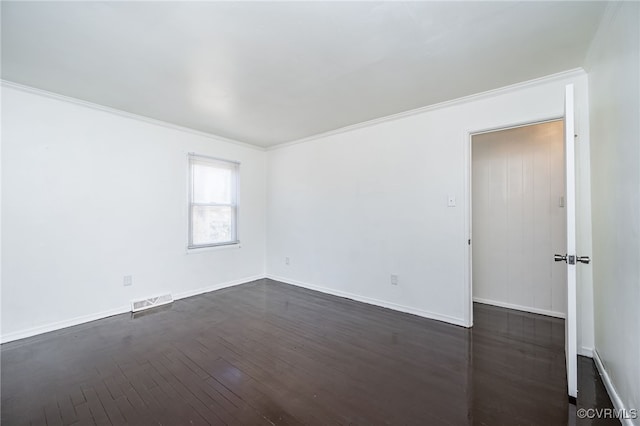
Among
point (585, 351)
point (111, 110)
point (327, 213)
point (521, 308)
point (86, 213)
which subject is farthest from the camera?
point (327, 213)

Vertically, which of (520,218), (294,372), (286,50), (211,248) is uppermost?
(286,50)

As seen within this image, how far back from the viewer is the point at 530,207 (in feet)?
11.1

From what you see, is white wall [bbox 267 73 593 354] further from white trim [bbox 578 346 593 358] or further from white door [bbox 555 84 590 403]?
white door [bbox 555 84 590 403]

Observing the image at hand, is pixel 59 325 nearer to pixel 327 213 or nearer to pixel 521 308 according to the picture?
pixel 327 213

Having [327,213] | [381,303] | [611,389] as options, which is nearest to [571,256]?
[611,389]

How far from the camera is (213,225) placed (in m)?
4.49

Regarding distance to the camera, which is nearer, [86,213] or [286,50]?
[286,50]

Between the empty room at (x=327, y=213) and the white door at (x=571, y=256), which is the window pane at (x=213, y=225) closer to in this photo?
the empty room at (x=327, y=213)

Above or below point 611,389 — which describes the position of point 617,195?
above

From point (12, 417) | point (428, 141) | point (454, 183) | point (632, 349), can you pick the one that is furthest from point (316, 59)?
point (12, 417)

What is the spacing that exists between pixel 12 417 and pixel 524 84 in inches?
189

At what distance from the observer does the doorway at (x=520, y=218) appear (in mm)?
3209

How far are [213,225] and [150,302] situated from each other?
143 cm

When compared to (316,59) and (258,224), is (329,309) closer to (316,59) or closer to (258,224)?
(258,224)
